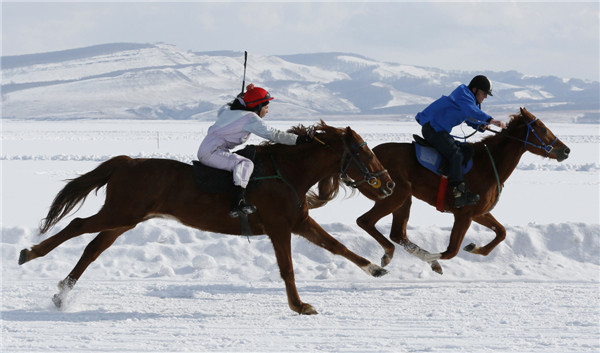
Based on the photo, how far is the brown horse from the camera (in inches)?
260

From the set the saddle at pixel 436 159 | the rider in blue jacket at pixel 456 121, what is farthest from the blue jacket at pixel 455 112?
the saddle at pixel 436 159

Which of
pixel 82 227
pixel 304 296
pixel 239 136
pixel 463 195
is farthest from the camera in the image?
pixel 463 195

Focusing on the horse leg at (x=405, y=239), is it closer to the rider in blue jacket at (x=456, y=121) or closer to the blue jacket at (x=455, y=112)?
the rider in blue jacket at (x=456, y=121)

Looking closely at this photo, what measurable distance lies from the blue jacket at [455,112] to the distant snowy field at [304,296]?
1677 millimetres

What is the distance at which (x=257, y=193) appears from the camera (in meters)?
6.64

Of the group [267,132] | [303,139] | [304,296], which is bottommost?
[304,296]

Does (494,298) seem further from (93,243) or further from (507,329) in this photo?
(93,243)

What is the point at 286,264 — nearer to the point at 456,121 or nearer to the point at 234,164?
the point at 234,164

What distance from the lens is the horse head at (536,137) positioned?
8.19m

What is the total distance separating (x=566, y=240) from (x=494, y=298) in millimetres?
2773

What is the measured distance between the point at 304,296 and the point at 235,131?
1.77 m

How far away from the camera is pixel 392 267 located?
858 cm

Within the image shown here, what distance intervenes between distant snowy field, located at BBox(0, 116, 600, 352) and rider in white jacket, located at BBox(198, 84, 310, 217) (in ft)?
3.62

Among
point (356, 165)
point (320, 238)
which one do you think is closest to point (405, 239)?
point (320, 238)
